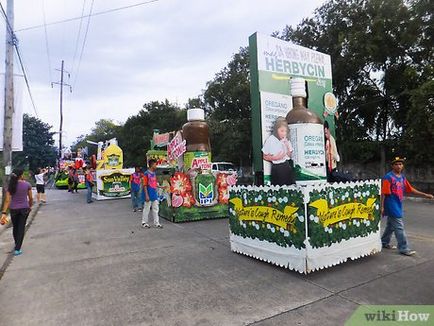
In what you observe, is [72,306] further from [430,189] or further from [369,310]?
[430,189]

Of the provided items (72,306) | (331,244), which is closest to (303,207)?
(331,244)

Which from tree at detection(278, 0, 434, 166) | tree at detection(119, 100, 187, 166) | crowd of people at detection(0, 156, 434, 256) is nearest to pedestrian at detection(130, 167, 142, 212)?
crowd of people at detection(0, 156, 434, 256)

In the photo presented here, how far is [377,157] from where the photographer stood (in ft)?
61.9

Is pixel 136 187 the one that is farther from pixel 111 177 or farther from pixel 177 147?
pixel 111 177

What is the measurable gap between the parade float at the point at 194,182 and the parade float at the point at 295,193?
13.0 feet

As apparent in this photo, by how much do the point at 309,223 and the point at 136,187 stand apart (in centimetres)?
949

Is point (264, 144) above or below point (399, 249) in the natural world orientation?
above

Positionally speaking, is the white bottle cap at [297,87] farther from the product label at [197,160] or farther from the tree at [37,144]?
the tree at [37,144]

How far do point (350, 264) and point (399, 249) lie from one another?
1.12m

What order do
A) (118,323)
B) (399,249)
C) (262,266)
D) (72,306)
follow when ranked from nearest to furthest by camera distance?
(118,323)
(72,306)
(262,266)
(399,249)

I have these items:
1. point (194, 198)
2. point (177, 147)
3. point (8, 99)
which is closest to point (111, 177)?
point (8, 99)

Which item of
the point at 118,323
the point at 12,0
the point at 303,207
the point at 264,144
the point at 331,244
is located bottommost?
the point at 118,323

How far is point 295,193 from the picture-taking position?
16.0 ft

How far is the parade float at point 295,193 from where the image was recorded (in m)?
4.89
